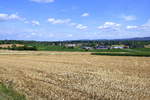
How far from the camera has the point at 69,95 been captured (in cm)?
1015

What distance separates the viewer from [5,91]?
11156mm

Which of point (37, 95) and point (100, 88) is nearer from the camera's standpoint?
point (37, 95)

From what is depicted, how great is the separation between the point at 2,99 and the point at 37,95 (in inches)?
74.0

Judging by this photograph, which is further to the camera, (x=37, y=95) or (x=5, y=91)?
(x=5, y=91)

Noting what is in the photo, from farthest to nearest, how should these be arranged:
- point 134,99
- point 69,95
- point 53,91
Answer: point 53,91 < point 69,95 < point 134,99

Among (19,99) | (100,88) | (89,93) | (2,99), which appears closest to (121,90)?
(100,88)

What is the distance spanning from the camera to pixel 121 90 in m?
11.1

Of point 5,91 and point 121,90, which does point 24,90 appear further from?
point 121,90

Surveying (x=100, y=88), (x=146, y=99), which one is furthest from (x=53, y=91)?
(x=146, y=99)

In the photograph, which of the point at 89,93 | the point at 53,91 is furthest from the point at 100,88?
the point at 53,91

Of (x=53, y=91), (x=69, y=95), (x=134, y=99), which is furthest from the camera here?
(x=53, y=91)

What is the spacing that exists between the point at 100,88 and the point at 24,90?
4739mm

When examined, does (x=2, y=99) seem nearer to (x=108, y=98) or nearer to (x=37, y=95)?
(x=37, y=95)

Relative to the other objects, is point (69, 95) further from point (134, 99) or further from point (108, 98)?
point (134, 99)
